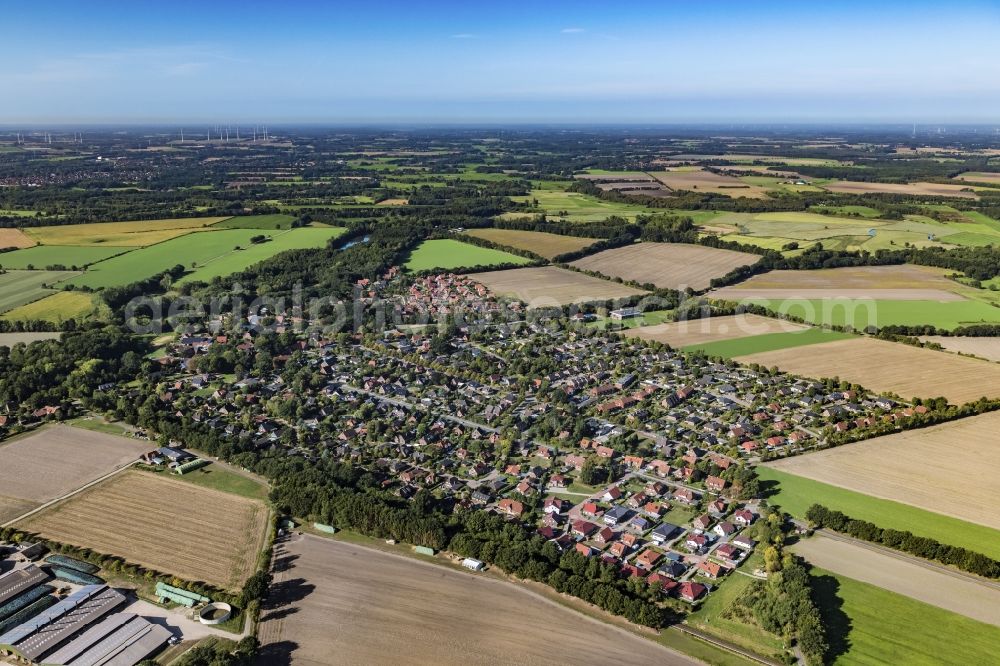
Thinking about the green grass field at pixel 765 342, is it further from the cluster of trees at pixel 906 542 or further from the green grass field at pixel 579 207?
the green grass field at pixel 579 207

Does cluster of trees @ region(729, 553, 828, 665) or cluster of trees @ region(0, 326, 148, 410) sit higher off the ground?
cluster of trees @ region(0, 326, 148, 410)

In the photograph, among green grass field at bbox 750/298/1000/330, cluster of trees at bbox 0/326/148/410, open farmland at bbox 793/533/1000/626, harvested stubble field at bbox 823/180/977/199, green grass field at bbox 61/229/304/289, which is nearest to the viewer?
open farmland at bbox 793/533/1000/626

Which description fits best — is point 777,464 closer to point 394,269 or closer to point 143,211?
point 394,269

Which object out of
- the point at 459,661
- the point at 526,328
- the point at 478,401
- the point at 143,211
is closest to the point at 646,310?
the point at 526,328

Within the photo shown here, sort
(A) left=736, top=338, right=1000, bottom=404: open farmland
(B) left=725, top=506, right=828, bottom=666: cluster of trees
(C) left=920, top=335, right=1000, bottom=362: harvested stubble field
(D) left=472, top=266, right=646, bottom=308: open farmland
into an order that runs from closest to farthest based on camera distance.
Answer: (B) left=725, top=506, right=828, bottom=666: cluster of trees, (A) left=736, top=338, right=1000, bottom=404: open farmland, (C) left=920, top=335, right=1000, bottom=362: harvested stubble field, (D) left=472, top=266, right=646, bottom=308: open farmland

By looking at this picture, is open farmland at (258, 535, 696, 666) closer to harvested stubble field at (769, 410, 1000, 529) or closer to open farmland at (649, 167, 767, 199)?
harvested stubble field at (769, 410, 1000, 529)

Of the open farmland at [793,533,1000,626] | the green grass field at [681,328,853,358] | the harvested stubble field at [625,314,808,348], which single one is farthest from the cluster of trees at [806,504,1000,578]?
the harvested stubble field at [625,314,808,348]

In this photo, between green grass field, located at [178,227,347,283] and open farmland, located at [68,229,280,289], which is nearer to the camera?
open farmland, located at [68,229,280,289]
